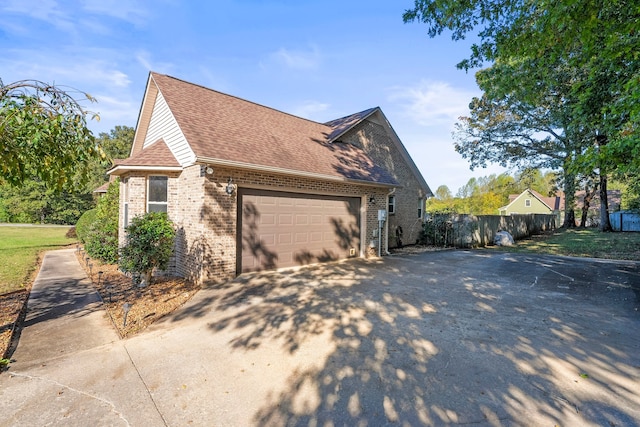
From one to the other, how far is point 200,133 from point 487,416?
26.8 feet

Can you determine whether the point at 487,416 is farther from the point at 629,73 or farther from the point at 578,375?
the point at 629,73

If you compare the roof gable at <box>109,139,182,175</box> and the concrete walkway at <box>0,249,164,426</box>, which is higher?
the roof gable at <box>109,139,182,175</box>

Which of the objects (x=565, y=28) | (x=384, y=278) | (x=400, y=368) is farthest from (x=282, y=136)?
(x=400, y=368)

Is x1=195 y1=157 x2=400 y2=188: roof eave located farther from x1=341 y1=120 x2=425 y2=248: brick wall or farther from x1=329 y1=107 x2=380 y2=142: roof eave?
x1=341 y1=120 x2=425 y2=248: brick wall

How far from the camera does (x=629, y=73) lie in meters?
8.01

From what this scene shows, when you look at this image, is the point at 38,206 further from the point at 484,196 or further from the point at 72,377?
the point at 484,196

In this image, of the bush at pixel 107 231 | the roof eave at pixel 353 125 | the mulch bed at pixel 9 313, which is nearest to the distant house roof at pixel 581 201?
the roof eave at pixel 353 125

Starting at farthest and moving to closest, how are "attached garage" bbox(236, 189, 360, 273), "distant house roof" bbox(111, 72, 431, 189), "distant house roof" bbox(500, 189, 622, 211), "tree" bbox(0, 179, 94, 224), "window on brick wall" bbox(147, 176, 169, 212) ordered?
1. "distant house roof" bbox(500, 189, 622, 211)
2. "tree" bbox(0, 179, 94, 224)
3. "window on brick wall" bbox(147, 176, 169, 212)
4. "attached garage" bbox(236, 189, 360, 273)
5. "distant house roof" bbox(111, 72, 431, 189)

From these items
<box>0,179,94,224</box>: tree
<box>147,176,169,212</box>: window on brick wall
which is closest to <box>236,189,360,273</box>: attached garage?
<box>147,176,169,212</box>: window on brick wall

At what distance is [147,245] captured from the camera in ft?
23.0

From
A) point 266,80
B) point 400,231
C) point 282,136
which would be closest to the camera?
point 282,136

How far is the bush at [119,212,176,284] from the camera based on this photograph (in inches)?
270

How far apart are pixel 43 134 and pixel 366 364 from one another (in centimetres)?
485

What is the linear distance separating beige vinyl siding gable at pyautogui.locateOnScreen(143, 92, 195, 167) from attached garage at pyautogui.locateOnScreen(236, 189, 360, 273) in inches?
70.1
